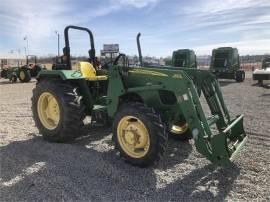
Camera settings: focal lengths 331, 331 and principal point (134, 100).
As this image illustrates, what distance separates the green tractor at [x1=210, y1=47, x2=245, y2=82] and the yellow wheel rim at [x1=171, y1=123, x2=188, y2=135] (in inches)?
711

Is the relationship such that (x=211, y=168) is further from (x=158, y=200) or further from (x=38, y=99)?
(x=38, y=99)

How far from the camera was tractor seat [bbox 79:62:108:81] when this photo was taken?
21.3ft

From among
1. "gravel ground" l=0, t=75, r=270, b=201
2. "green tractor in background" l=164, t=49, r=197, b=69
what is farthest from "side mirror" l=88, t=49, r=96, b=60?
"green tractor in background" l=164, t=49, r=197, b=69

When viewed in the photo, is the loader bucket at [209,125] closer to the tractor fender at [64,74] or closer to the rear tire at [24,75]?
the tractor fender at [64,74]

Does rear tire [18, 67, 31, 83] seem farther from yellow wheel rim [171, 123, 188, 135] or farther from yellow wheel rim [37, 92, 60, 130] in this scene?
yellow wheel rim [171, 123, 188, 135]

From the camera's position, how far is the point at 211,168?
498 cm

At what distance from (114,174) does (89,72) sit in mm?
2683

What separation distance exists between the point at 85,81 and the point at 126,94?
119 cm

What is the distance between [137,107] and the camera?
502cm

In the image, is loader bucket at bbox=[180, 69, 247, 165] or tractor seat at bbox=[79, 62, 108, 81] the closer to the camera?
loader bucket at bbox=[180, 69, 247, 165]

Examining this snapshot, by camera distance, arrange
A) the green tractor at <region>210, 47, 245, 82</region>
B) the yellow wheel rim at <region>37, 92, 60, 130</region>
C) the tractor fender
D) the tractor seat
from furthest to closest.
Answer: the green tractor at <region>210, 47, 245, 82</region> → the yellow wheel rim at <region>37, 92, 60, 130</region> → the tractor seat → the tractor fender

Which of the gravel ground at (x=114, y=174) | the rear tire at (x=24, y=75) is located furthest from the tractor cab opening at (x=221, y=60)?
the gravel ground at (x=114, y=174)

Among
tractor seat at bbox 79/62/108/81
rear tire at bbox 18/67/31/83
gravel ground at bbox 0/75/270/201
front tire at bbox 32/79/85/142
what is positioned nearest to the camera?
gravel ground at bbox 0/75/270/201

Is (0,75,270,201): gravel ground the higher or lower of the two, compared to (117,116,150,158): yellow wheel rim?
lower
